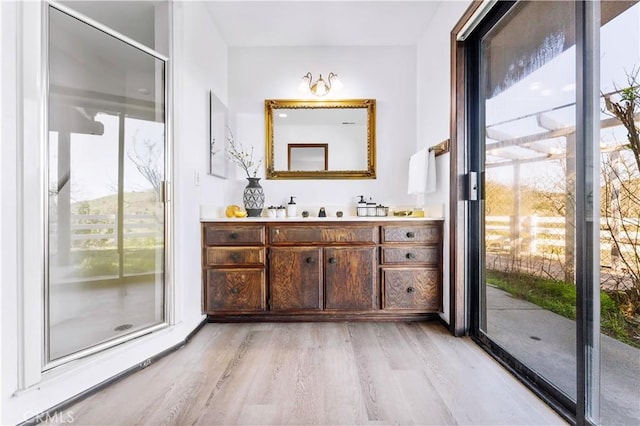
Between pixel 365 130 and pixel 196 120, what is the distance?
4.87 ft

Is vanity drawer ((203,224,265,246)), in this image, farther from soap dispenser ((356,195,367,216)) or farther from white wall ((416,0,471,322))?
white wall ((416,0,471,322))

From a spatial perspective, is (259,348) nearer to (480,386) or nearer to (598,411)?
(480,386)

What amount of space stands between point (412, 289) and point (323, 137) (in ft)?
5.09

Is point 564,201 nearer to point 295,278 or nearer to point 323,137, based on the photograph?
point 295,278

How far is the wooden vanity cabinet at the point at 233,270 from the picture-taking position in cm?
231

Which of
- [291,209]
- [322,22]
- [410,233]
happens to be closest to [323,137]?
[291,209]

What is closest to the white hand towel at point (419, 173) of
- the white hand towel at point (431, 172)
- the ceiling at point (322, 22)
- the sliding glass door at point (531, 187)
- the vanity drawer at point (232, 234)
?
the white hand towel at point (431, 172)

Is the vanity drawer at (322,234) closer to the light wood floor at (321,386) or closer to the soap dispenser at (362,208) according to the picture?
the soap dispenser at (362,208)

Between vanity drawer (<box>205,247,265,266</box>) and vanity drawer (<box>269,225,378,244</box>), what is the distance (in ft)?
0.51

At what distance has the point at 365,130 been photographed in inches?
114

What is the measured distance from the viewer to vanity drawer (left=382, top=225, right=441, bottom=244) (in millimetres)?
2326

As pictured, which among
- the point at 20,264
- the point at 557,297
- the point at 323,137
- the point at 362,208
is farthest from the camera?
the point at 323,137

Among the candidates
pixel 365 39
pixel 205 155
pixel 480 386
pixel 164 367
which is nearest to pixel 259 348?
pixel 164 367

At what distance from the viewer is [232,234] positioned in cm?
233
